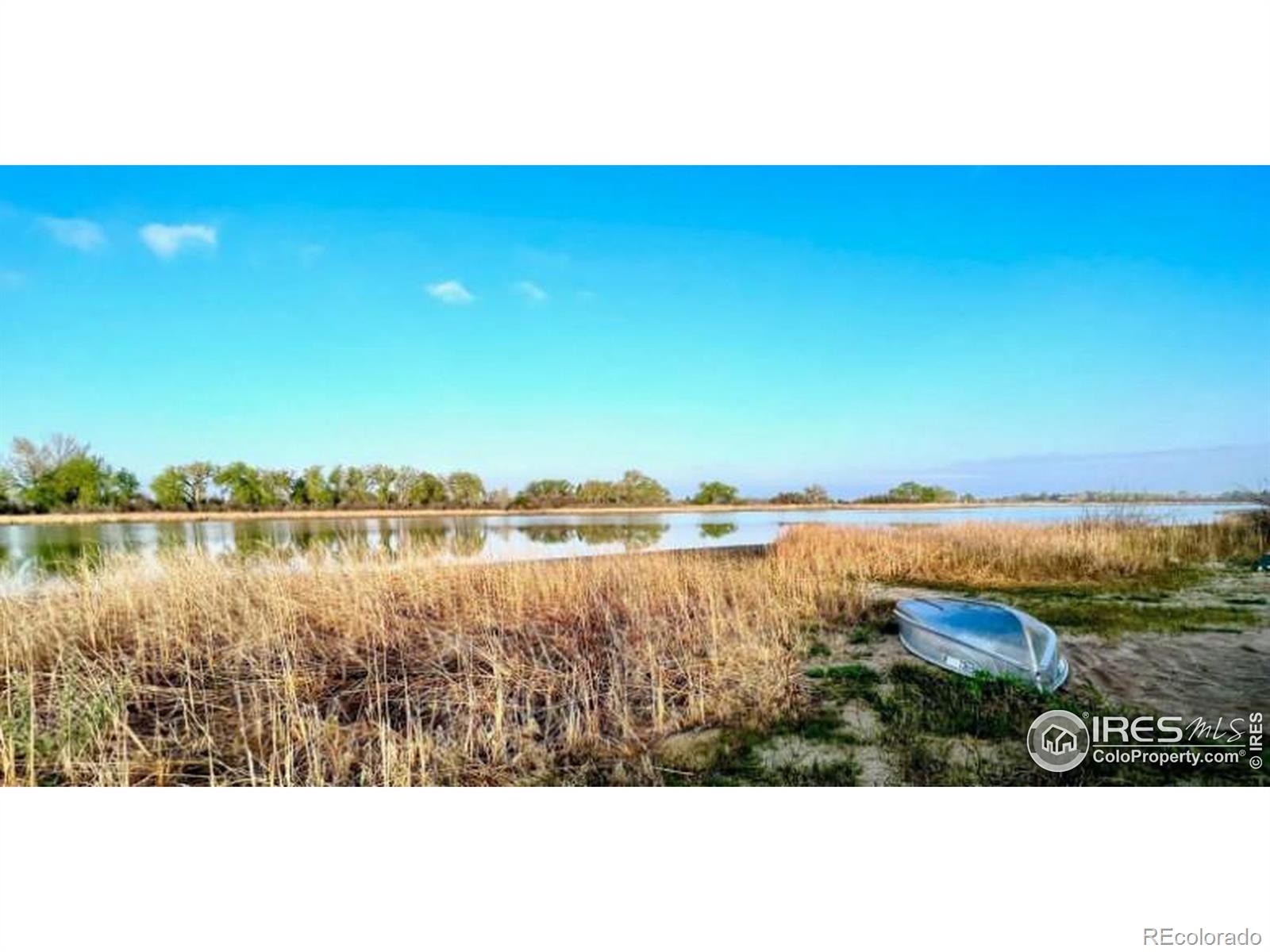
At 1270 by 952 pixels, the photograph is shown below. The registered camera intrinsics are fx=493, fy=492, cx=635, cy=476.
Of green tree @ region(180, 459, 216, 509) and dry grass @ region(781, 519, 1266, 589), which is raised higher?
green tree @ region(180, 459, 216, 509)

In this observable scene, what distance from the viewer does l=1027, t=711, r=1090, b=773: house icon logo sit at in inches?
81.7

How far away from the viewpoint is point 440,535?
25.5ft

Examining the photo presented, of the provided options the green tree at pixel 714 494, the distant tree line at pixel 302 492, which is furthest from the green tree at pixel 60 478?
the green tree at pixel 714 494

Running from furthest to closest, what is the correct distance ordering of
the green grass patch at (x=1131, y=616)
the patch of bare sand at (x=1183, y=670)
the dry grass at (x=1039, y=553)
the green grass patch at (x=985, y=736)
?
the dry grass at (x=1039, y=553), the green grass patch at (x=1131, y=616), the patch of bare sand at (x=1183, y=670), the green grass patch at (x=985, y=736)

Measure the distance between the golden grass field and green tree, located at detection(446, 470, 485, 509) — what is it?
144 inches

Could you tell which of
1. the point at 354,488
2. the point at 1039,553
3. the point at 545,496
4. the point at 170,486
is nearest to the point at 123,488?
the point at 170,486

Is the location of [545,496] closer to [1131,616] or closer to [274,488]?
[274,488]

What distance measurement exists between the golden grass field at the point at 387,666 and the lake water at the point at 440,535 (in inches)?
28.8

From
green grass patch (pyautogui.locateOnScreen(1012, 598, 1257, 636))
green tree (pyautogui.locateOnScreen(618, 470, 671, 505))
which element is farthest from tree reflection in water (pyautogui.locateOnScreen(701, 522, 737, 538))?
green grass patch (pyautogui.locateOnScreen(1012, 598, 1257, 636))

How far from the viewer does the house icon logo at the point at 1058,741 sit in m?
2.07

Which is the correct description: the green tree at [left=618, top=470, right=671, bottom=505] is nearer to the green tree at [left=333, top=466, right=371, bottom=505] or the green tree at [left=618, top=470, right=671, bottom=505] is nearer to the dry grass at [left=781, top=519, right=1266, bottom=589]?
the dry grass at [left=781, top=519, right=1266, bottom=589]

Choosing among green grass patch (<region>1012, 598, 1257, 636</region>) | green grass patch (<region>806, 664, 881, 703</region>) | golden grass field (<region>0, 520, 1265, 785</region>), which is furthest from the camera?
green grass patch (<region>1012, 598, 1257, 636</region>)

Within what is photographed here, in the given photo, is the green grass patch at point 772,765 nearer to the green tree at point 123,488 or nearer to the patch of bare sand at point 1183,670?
the patch of bare sand at point 1183,670
